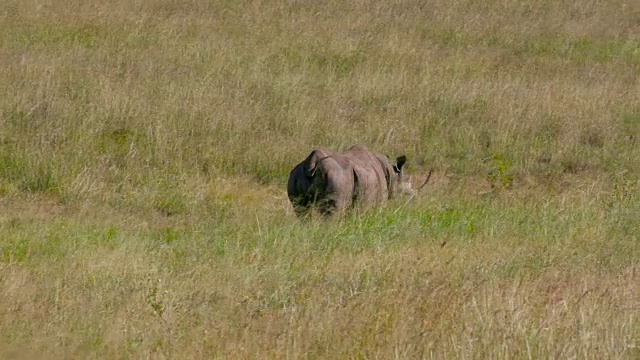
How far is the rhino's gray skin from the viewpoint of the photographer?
9156 mm

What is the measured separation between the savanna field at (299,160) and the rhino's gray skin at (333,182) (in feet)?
0.58

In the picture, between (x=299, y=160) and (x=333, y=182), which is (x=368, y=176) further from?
(x=299, y=160)

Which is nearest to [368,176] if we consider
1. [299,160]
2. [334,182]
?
[334,182]

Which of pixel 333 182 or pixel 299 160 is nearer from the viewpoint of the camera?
pixel 333 182

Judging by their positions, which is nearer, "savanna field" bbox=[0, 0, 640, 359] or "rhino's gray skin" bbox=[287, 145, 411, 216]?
"savanna field" bbox=[0, 0, 640, 359]

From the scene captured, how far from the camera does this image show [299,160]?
12.4m

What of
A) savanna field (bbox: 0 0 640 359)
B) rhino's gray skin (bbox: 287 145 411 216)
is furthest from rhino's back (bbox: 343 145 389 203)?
savanna field (bbox: 0 0 640 359)

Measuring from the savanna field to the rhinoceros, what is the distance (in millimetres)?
182

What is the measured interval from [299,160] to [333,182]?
3274 mm

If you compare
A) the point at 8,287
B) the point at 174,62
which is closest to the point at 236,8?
the point at 174,62

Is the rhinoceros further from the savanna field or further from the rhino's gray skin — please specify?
the savanna field

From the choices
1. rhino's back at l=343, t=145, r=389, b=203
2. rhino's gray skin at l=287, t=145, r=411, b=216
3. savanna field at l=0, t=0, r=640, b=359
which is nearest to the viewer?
savanna field at l=0, t=0, r=640, b=359

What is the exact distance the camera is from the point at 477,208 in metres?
10.0

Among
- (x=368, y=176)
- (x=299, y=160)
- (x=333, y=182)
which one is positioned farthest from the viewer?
(x=299, y=160)
